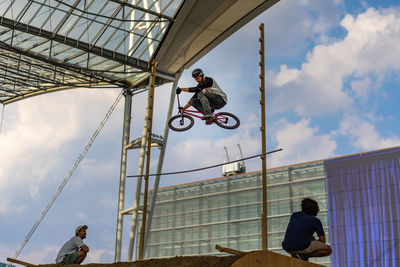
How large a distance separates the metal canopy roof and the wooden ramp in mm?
14526

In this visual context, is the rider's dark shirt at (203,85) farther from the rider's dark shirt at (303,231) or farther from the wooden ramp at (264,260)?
the wooden ramp at (264,260)

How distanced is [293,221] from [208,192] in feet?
180

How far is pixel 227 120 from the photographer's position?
1537 cm

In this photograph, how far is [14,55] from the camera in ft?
88.2

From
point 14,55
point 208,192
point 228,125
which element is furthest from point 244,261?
point 208,192

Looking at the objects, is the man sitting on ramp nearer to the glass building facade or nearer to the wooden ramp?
the wooden ramp

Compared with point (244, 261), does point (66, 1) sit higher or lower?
higher

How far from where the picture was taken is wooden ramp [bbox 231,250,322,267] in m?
6.16

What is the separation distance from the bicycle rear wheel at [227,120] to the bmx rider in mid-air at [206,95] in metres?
0.57

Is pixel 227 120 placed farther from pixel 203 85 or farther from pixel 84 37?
pixel 84 37

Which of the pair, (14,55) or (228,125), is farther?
(14,55)

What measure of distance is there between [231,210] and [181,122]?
45052mm

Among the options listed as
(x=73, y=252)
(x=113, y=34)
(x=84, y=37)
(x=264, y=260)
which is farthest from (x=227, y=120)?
(x=84, y=37)

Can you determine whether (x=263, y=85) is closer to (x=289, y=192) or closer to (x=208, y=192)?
(x=289, y=192)
